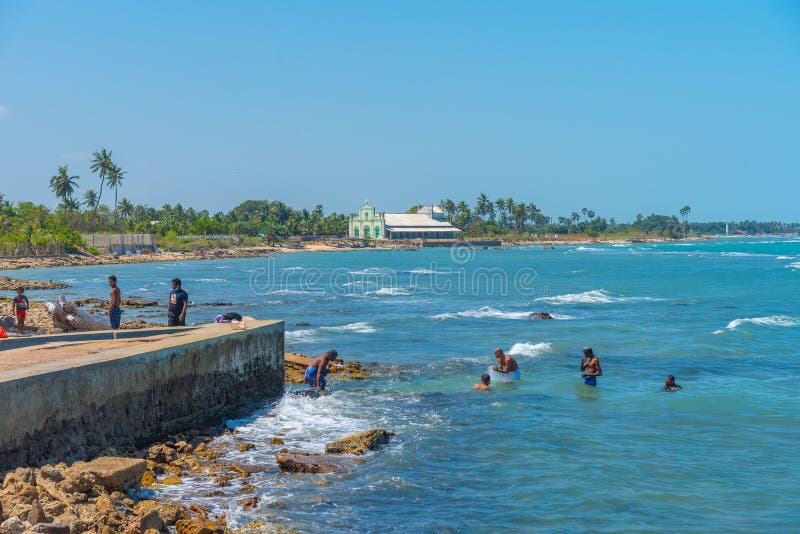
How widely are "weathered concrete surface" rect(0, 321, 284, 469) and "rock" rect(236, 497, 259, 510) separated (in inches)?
92.6

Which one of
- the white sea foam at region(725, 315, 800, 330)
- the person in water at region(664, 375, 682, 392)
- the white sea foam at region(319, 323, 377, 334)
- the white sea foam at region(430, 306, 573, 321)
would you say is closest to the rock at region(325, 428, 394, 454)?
the person in water at region(664, 375, 682, 392)

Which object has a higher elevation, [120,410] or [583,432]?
[120,410]

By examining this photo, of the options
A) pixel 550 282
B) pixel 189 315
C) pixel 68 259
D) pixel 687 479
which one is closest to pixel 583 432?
pixel 687 479

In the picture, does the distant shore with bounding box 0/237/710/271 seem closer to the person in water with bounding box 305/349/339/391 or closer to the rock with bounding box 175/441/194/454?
the person in water with bounding box 305/349/339/391

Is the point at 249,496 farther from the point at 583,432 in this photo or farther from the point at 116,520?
the point at 583,432

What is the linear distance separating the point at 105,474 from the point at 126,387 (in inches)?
98.1

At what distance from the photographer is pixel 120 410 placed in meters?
11.6

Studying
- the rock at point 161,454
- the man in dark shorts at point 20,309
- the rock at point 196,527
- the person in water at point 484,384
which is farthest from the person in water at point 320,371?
the rock at point 196,527

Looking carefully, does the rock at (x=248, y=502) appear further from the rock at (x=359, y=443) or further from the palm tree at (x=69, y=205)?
the palm tree at (x=69, y=205)

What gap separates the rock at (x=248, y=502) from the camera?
10.0 meters

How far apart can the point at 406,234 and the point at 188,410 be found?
5998 inches

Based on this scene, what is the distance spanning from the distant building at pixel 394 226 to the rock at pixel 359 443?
5882 inches

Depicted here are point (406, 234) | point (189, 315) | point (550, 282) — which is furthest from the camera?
point (406, 234)

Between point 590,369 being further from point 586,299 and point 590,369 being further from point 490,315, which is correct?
point 586,299
